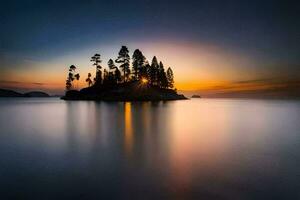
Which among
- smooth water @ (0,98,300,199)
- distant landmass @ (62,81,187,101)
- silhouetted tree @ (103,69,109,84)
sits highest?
silhouetted tree @ (103,69,109,84)

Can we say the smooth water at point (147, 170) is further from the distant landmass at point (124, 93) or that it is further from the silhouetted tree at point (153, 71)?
the silhouetted tree at point (153, 71)

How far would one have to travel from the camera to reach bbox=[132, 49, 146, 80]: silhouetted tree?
108938 mm

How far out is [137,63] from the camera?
109250 millimetres

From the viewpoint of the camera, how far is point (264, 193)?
865 centimetres

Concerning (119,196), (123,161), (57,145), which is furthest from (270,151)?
(57,145)

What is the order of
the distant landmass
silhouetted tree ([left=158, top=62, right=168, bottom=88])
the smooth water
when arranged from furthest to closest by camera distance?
silhouetted tree ([left=158, top=62, right=168, bottom=88]), the distant landmass, the smooth water

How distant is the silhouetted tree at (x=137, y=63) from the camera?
109m

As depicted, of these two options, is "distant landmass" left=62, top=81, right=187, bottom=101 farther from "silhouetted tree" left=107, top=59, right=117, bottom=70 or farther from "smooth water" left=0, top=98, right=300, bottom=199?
"smooth water" left=0, top=98, right=300, bottom=199

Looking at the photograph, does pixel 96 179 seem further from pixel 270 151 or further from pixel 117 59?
pixel 117 59

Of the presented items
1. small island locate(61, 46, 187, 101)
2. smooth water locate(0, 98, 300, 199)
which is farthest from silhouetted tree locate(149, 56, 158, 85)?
smooth water locate(0, 98, 300, 199)

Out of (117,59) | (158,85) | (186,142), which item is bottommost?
(186,142)

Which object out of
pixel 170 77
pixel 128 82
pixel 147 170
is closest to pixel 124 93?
pixel 128 82

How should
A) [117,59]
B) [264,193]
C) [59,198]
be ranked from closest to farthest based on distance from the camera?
[59,198] < [264,193] < [117,59]

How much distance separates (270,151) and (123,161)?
1075 cm
